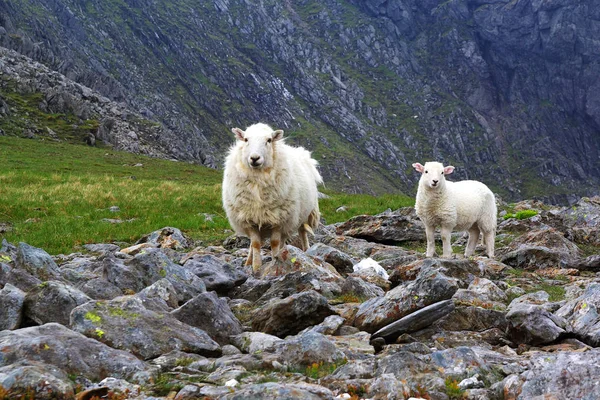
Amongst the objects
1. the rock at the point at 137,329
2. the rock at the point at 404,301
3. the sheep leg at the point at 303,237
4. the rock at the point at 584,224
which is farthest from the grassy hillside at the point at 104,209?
the rock at the point at 404,301

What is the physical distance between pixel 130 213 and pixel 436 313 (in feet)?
65.9

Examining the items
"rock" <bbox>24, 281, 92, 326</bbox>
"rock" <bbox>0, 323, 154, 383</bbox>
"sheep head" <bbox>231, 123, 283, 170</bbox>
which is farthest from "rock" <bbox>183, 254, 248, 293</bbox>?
"rock" <bbox>0, 323, 154, 383</bbox>

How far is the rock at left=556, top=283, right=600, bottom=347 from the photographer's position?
288 inches

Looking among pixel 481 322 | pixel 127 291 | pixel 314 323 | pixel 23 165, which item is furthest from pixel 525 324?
pixel 23 165

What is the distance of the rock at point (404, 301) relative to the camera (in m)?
7.93

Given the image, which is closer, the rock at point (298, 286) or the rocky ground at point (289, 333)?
the rocky ground at point (289, 333)

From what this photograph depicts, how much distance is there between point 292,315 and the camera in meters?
8.03

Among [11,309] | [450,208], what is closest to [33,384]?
[11,309]

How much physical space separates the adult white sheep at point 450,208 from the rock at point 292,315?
8.92 metres

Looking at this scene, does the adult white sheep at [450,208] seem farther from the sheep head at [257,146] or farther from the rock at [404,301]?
the rock at [404,301]

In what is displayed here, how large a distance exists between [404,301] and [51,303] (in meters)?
4.85

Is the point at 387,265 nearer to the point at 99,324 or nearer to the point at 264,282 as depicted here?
the point at 264,282

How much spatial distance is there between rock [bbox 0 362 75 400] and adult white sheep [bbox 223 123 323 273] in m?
8.33

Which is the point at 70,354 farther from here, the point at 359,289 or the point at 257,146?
the point at 257,146
